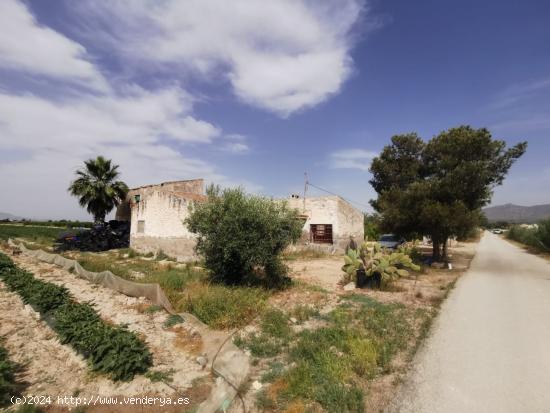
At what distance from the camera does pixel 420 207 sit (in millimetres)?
14953

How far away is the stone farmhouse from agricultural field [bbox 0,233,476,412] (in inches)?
266

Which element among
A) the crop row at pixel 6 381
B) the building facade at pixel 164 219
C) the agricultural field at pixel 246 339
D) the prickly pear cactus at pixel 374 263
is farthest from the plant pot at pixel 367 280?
the crop row at pixel 6 381

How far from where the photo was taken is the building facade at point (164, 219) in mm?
17281

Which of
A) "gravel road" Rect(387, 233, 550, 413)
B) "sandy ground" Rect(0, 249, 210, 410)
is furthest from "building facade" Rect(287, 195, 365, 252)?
"sandy ground" Rect(0, 249, 210, 410)

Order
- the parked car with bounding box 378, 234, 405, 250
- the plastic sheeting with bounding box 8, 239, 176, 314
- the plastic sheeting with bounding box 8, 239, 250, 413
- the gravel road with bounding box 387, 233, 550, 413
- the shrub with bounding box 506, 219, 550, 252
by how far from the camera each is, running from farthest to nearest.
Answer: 1. the shrub with bounding box 506, 219, 550, 252
2. the parked car with bounding box 378, 234, 405, 250
3. the plastic sheeting with bounding box 8, 239, 176, 314
4. the plastic sheeting with bounding box 8, 239, 250, 413
5. the gravel road with bounding box 387, 233, 550, 413

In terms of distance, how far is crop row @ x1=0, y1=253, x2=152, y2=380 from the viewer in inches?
197

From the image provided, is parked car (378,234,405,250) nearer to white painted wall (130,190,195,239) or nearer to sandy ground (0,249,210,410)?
white painted wall (130,190,195,239)

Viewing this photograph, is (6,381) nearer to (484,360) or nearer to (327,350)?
(327,350)

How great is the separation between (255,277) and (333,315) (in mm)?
3891

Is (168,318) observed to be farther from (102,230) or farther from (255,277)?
(102,230)

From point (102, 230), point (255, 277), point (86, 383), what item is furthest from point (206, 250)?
point (102, 230)

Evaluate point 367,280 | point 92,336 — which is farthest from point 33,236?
point 367,280

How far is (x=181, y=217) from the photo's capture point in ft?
56.8

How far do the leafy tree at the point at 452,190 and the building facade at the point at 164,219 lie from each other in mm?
11421
